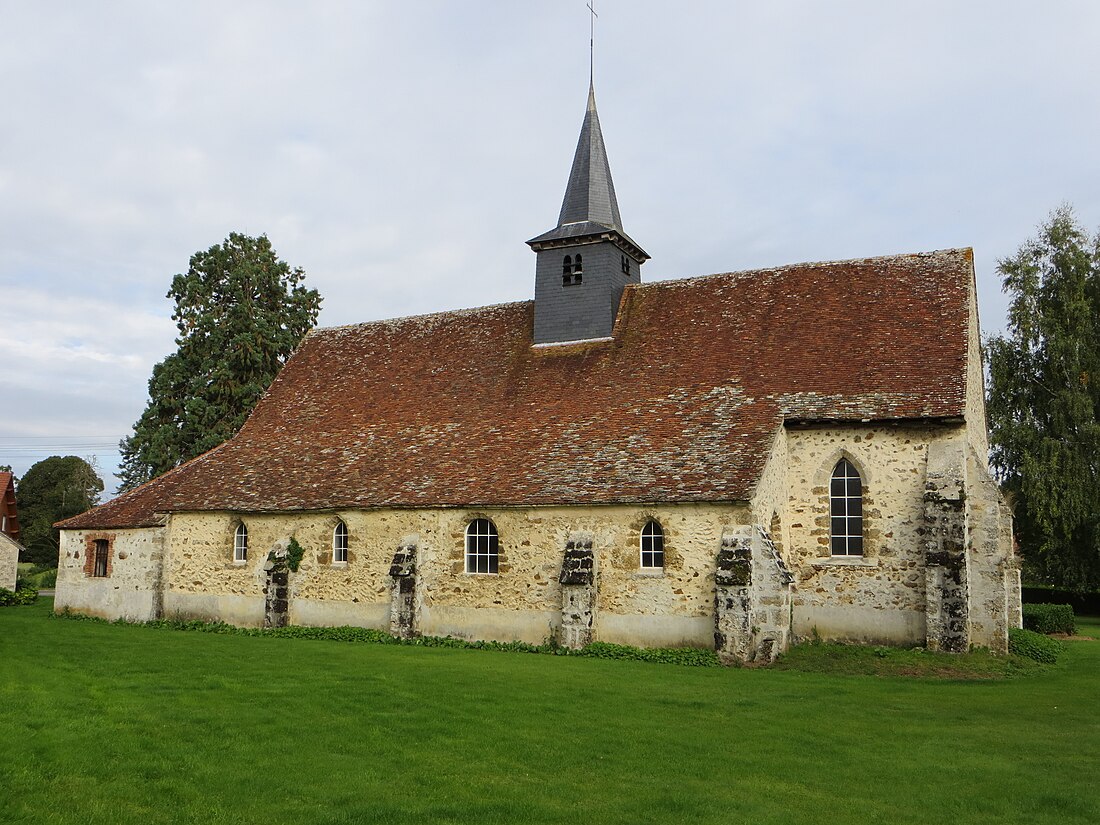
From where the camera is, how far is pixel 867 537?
735 inches

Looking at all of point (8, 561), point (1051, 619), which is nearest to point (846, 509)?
point (1051, 619)

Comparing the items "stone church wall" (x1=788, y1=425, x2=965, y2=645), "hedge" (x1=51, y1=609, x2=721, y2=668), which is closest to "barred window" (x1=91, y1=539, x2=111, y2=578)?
"hedge" (x1=51, y1=609, x2=721, y2=668)

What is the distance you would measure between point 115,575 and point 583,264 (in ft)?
50.3

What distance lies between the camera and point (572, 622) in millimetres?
18062

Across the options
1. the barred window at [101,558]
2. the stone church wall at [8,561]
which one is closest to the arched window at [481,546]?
the barred window at [101,558]

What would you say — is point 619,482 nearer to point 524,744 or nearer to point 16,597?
point 524,744

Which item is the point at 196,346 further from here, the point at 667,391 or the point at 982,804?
the point at 982,804

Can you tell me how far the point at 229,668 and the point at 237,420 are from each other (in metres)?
20.0

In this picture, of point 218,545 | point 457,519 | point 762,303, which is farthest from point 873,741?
point 218,545

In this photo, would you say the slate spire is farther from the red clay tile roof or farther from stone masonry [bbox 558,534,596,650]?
stone masonry [bbox 558,534,596,650]

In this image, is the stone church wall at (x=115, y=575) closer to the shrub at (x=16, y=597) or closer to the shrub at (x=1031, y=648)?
the shrub at (x=16, y=597)

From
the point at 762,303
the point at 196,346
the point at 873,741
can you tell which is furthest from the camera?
the point at 196,346

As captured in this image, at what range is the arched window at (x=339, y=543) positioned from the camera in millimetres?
21344

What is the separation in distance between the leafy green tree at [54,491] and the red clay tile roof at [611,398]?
43.5 m
